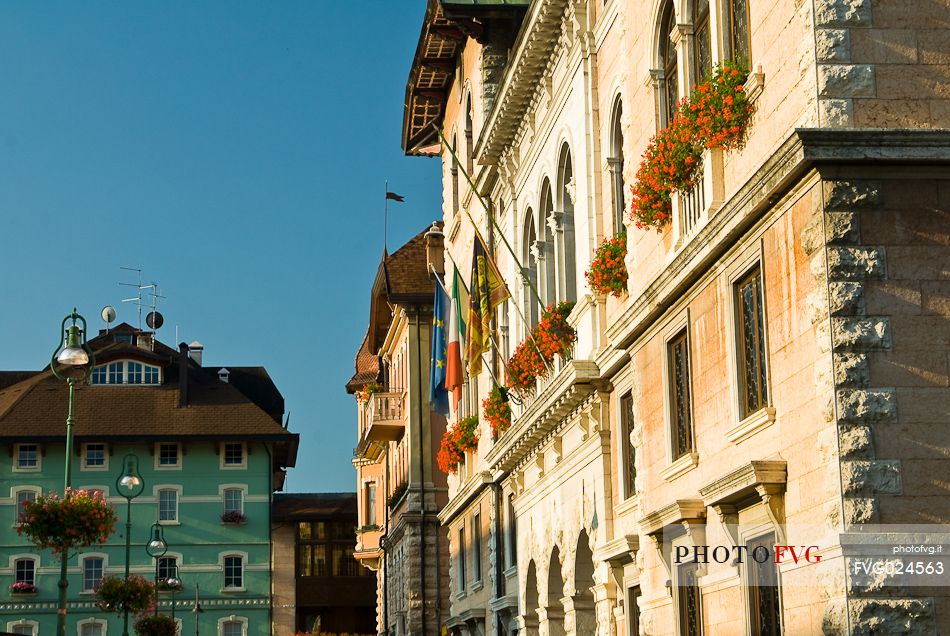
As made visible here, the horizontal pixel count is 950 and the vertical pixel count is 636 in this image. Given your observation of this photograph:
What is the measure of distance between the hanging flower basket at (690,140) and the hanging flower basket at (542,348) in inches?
272

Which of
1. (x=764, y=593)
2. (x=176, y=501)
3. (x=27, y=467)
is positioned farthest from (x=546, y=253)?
(x=27, y=467)

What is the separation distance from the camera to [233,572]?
74125 mm

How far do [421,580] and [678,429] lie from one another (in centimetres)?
3131

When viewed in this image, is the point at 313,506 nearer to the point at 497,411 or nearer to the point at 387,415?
the point at 387,415

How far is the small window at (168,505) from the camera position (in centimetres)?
7400

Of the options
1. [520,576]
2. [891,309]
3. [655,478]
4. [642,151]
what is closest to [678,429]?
[655,478]

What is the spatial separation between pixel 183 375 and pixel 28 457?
874 cm

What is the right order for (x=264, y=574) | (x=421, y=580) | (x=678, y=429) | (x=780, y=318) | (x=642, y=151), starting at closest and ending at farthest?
1. (x=780, y=318)
2. (x=678, y=429)
3. (x=642, y=151)
4. (x=421, y=580)
5. (x=264, y=574)

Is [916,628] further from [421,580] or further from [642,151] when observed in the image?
[421,580]

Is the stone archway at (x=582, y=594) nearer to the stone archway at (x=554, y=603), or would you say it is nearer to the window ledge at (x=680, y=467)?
the stone archway at (x=554, y=603)

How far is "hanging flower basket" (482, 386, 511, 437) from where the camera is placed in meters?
33.4

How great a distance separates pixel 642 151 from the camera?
20625mm

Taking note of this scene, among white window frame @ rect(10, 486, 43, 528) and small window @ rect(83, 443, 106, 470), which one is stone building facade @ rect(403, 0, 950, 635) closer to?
white window frame @ rect(10, 486, 43, 528)

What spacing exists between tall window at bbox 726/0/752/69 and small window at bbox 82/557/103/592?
60.8m
